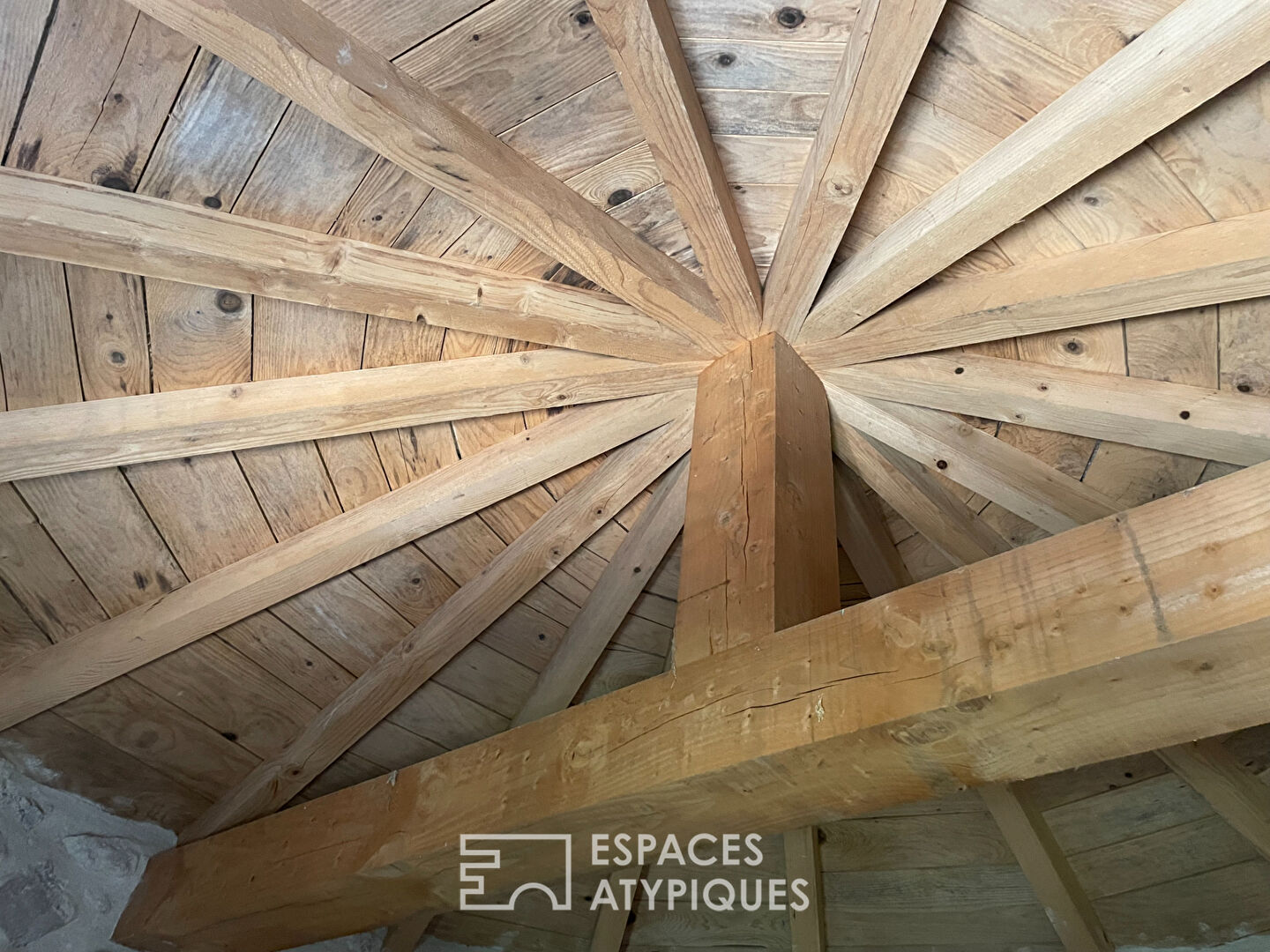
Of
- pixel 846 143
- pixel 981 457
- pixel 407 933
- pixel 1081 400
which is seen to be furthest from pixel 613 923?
pixel 846 143

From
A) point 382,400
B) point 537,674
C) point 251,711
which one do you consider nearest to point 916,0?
point 382,400

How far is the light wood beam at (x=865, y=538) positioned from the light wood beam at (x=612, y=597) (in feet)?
1.46

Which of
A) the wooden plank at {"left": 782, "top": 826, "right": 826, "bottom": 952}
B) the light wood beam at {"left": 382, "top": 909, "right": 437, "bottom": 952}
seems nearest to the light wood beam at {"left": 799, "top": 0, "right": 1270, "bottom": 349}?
the wooden plank at {"left": 782, "top": 826, "right": 826, "bottom": 952}

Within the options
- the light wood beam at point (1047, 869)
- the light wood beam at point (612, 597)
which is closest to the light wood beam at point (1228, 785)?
the light wood beam at point (1047, 869)

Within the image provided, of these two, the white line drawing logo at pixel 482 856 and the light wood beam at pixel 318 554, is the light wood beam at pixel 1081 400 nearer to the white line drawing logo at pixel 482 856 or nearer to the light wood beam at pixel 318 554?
the light wood beam at pixel 318 554

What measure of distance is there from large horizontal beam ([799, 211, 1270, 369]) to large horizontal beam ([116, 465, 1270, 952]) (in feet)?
2.54

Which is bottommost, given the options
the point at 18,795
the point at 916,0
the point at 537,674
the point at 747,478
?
the point at 18,795

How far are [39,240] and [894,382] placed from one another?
5.84 feet

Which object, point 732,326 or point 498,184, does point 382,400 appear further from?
point 732,326

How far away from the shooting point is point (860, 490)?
9.08 ft

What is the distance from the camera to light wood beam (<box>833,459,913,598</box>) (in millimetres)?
2730

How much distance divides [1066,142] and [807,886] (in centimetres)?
238

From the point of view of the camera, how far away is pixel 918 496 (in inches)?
102

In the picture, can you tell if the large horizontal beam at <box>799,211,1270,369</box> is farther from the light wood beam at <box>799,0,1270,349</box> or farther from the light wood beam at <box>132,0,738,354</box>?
the light wood beam at <box>132,0,738,354</box>
